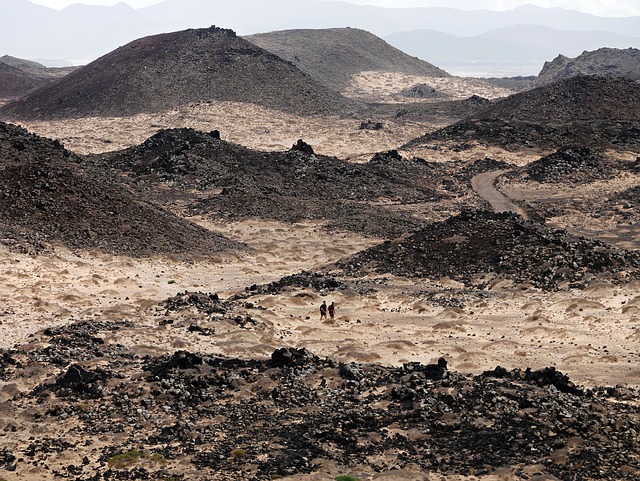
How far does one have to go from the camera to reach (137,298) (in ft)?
110

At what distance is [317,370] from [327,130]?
69.8 metres

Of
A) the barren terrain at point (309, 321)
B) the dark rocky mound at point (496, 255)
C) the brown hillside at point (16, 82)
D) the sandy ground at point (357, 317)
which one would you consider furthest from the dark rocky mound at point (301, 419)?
the brown hillside at point (16, 82)

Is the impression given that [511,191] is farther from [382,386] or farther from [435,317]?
[382,386]

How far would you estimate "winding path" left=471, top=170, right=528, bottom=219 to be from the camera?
5494 cm

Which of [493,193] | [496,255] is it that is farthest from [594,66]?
[496,255]

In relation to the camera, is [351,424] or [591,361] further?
[591,361]

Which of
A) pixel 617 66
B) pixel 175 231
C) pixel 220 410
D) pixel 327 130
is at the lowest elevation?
pixel 220 410

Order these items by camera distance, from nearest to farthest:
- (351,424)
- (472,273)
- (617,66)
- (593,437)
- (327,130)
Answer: (593,437) → (351,424) → (472,273) → (327,130) → (617,66)

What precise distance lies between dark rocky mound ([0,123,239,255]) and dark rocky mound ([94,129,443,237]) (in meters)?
8.02

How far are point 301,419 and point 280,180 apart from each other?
39.3m

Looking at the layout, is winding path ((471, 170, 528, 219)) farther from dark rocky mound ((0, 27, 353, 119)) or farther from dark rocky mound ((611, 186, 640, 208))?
dark rocky mound ((0, 27, 353, 119))

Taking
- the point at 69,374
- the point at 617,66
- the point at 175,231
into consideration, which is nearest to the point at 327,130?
the point at 175,231

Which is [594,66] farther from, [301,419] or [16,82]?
[301,419]

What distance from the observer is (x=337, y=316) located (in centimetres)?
3125
